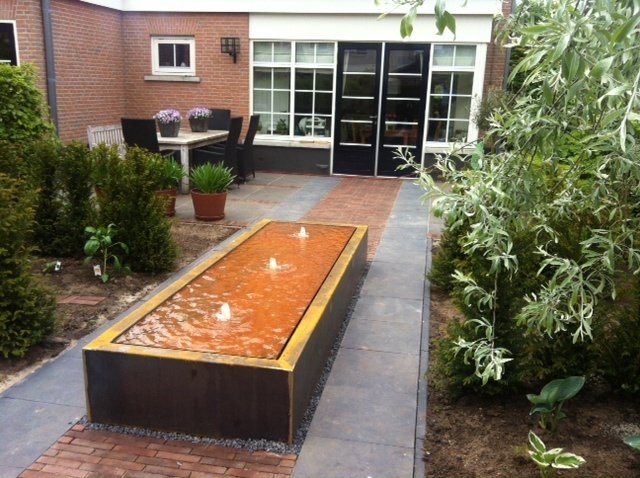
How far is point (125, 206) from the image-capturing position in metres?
5.62

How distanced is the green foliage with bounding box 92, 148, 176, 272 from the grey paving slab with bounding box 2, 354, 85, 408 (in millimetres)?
1847

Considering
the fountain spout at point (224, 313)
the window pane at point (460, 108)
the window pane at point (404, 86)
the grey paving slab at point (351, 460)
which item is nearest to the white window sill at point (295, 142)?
the window pane at point (404, 86)

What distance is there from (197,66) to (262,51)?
4.58ft

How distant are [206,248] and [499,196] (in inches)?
196

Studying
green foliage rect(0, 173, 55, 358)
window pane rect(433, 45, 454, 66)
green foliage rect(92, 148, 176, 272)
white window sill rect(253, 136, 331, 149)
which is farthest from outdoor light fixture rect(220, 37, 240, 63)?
green foliage rect(0, 173, 55, 358)

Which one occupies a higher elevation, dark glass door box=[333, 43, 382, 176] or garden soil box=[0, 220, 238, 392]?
dark glass door box=[333, 43, 382, 176]

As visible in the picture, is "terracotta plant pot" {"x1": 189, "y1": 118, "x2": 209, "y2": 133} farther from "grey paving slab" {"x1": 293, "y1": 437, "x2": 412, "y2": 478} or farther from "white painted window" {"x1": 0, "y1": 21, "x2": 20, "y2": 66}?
"grey paving slab" {"x1": 293, "y1": 437, "x2": 412, "y2": 478}

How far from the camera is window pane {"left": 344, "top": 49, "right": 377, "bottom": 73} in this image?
11.8m

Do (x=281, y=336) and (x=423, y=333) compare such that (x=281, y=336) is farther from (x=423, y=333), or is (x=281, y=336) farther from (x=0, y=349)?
(x=0, y=349)

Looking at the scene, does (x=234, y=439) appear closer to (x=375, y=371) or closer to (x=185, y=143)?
(x=375, y=371)

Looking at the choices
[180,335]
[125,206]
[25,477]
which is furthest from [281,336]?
[125,206]

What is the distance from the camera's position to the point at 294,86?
1227 cm

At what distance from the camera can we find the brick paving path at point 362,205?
829 cm

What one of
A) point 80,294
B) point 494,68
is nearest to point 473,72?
point 494,68
